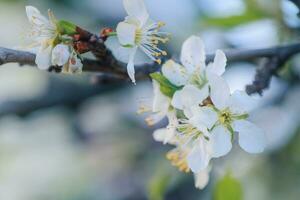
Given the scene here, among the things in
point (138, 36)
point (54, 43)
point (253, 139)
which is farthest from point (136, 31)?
point (253, 139)

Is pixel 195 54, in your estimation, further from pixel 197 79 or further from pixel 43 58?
pixel 43 58

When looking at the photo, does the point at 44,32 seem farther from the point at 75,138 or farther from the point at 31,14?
the point at 75,138

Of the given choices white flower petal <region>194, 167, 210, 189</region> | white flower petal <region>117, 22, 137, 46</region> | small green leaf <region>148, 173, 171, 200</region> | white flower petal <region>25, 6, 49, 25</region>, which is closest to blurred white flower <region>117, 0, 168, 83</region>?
white flower petal <region>117, 22, 137, 46</region>

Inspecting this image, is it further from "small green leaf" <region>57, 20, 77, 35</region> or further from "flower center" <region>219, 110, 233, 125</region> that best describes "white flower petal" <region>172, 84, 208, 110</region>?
"small green leaf" <region>57, 20, 77, 35</region>

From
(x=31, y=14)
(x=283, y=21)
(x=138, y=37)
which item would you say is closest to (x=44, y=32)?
(x=31, y=14)

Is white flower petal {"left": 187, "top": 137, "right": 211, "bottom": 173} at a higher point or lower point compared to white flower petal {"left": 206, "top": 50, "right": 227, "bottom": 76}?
lower
